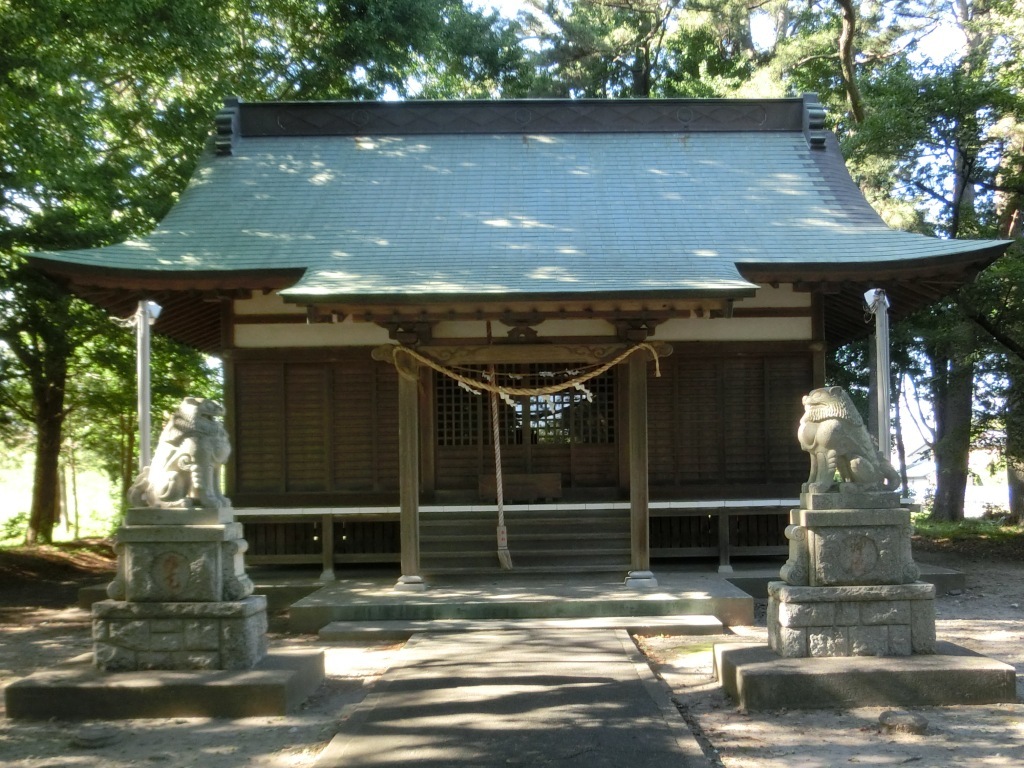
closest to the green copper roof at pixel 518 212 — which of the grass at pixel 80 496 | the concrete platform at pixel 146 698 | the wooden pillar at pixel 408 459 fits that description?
the wooden pillar at pixel 408 459

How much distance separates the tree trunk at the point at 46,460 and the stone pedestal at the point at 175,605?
33.1 feet

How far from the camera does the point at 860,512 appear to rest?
A: 606cm

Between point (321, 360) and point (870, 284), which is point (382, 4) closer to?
point (321, 360)

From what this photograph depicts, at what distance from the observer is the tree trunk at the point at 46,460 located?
15477 mm

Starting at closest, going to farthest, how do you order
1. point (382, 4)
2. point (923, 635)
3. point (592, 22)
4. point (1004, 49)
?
point (923, 635) < point (1004, 49) < point (382, 4) < point (592, 22)

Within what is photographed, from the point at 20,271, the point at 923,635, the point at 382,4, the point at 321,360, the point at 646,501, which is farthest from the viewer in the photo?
the point at 382,4

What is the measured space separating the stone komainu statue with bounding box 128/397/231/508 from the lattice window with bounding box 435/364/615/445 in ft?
15.9

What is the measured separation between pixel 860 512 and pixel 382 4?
56.3ft

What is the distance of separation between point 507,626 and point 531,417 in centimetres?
333

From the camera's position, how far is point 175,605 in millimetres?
6035

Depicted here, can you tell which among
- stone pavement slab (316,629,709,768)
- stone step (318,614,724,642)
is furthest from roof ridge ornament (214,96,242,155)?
stone pavement slab (316,629,709,768)

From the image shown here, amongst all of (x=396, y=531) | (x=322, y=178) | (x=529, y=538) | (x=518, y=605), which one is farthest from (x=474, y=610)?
(x=322, y=178)

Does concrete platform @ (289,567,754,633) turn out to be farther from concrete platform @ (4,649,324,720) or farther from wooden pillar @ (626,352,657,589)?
concrete platform @ (4,649,324,720)

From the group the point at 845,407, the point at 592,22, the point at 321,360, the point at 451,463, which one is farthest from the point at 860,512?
the point at 592,22
